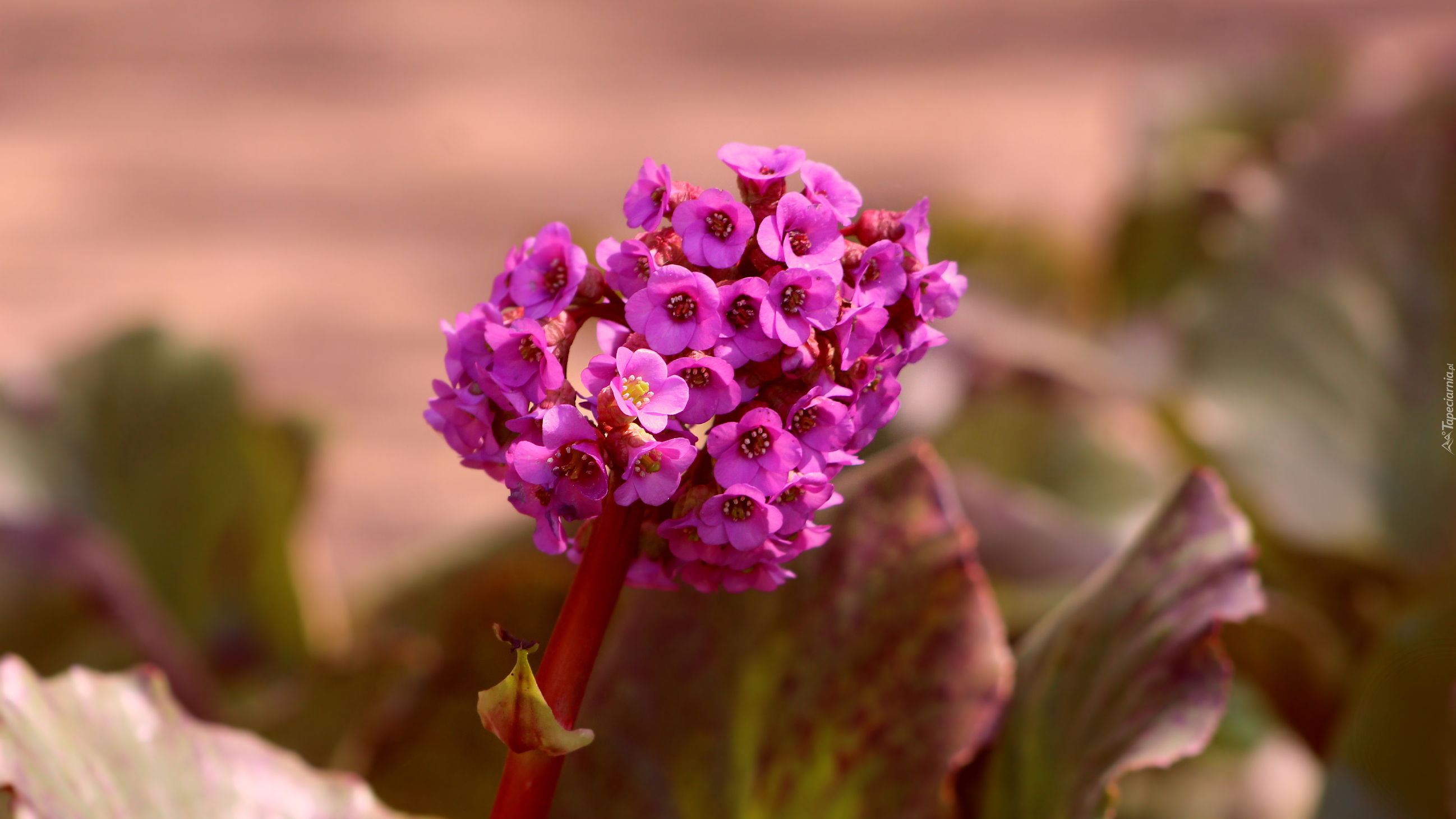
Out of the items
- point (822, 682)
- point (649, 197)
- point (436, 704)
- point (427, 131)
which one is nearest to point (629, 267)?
point (649, 197)

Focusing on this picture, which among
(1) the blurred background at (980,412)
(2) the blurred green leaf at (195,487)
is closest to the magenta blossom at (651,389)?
(1) the blurred background at (980,412)

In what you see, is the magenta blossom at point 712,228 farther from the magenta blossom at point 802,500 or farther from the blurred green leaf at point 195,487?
the blurred green leaf at point 195,487

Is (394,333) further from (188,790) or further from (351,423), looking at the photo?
(188,790)

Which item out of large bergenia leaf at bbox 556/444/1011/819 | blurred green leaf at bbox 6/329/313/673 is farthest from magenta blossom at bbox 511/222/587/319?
blurred green leaf at bbox 6/329/313/673

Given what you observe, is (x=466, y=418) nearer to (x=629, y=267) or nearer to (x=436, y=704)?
(x=629, y=267)

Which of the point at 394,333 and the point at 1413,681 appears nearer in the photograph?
the point at 1413,681

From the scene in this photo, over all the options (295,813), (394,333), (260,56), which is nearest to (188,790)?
(295,813)
